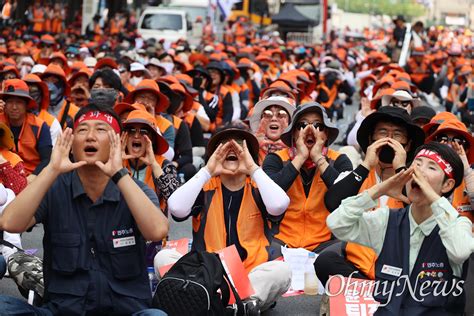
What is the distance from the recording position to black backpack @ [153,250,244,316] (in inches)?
247

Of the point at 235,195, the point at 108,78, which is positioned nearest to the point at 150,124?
the point at 235,195

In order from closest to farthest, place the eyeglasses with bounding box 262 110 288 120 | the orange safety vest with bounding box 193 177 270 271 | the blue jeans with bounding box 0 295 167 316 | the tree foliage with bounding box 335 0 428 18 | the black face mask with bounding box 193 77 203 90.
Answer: the blue jeans with bounding box 0 295 167 316 < the orange safety vest with bounding box 193 177 270 271 < the eyeglasses with bounding box 262 110 288 120 < the black face mask with bounding box 193 77 203 90 < the tree foliage with bounding box 335 0 428 18

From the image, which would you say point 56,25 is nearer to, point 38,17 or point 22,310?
point 38,17

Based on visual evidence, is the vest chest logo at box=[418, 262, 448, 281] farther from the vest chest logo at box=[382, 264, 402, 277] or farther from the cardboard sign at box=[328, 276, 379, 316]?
the cardboard sign at box=[328, 276, 379, 316]

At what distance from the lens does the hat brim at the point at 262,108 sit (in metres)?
9.70

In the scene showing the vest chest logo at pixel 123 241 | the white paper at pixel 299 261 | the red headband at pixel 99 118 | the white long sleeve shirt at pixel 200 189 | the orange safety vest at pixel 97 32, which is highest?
the red headband at pixel 99 118

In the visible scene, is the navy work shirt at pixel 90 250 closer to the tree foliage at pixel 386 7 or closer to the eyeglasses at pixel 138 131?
the eyeglasses at pixel 138 131

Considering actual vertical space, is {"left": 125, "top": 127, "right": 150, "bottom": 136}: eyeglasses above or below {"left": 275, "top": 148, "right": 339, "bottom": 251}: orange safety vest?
above

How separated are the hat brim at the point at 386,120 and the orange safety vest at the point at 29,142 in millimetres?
3430

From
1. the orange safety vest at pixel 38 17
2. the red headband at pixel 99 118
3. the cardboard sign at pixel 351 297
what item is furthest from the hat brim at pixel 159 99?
the orange safety vest at pixel 38 17

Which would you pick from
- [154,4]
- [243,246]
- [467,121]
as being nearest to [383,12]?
[154,4]

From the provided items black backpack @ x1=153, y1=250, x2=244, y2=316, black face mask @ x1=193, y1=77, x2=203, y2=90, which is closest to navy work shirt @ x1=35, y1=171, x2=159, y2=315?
black backpack @ x1=153, y1=250, x2=244, y2=316

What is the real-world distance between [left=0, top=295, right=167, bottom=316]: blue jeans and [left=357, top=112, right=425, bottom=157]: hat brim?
8.38 ft

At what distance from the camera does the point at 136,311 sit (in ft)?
19.1
